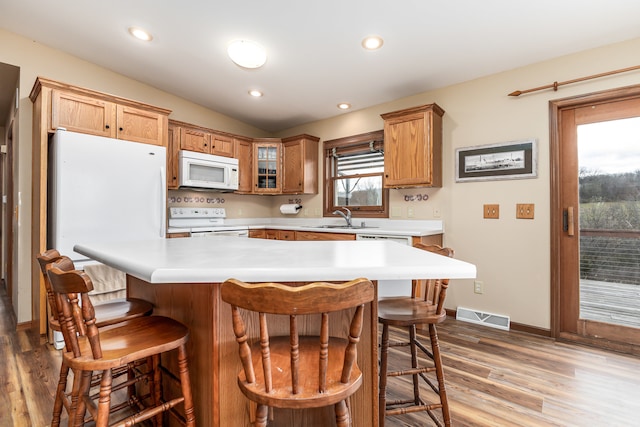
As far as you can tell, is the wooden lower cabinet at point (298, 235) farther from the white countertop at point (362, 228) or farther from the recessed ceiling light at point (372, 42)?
the recessed ceiling light at point (372, 42)

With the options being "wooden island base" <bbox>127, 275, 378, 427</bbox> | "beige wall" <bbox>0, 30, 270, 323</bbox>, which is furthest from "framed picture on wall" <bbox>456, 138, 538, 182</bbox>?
"beige wall" <bbox>0, 30, 270, 323</bbox>

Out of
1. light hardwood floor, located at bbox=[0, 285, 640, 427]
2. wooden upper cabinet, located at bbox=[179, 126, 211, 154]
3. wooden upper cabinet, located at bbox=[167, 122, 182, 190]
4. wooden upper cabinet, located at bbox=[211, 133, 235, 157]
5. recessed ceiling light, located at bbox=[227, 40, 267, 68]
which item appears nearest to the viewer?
light hardwood floor, located at bbox=[0, 285, 640, 427]

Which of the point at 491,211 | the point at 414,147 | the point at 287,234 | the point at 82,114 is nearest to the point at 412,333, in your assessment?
the point at 491,211

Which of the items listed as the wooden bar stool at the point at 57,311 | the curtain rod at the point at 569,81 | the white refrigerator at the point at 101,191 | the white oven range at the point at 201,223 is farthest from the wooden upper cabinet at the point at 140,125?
the curtain rod at the point at 569,81

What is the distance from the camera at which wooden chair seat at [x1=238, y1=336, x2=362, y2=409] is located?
0.85 m

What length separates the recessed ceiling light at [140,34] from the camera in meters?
2.75

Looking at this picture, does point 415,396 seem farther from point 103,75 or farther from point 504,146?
point 103,75

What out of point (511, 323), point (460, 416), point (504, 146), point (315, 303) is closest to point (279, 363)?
point (315, 303)

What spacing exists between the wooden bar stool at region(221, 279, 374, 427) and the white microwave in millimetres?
3197

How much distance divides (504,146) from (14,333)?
15.9ft

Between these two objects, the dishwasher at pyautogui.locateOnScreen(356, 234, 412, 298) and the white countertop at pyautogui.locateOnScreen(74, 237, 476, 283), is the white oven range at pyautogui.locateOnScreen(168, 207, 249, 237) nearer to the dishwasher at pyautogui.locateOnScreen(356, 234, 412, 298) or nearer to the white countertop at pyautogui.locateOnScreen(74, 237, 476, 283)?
the dishwasher at pyautogui.locateOnScreen(356, 234, 412, 298)

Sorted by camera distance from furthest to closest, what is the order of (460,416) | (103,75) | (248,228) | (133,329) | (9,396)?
(248,228) → (103,75) → (9,396) → (460,416) → (133,329)

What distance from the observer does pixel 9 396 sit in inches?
72.2

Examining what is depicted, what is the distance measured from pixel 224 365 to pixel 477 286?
2744mm
